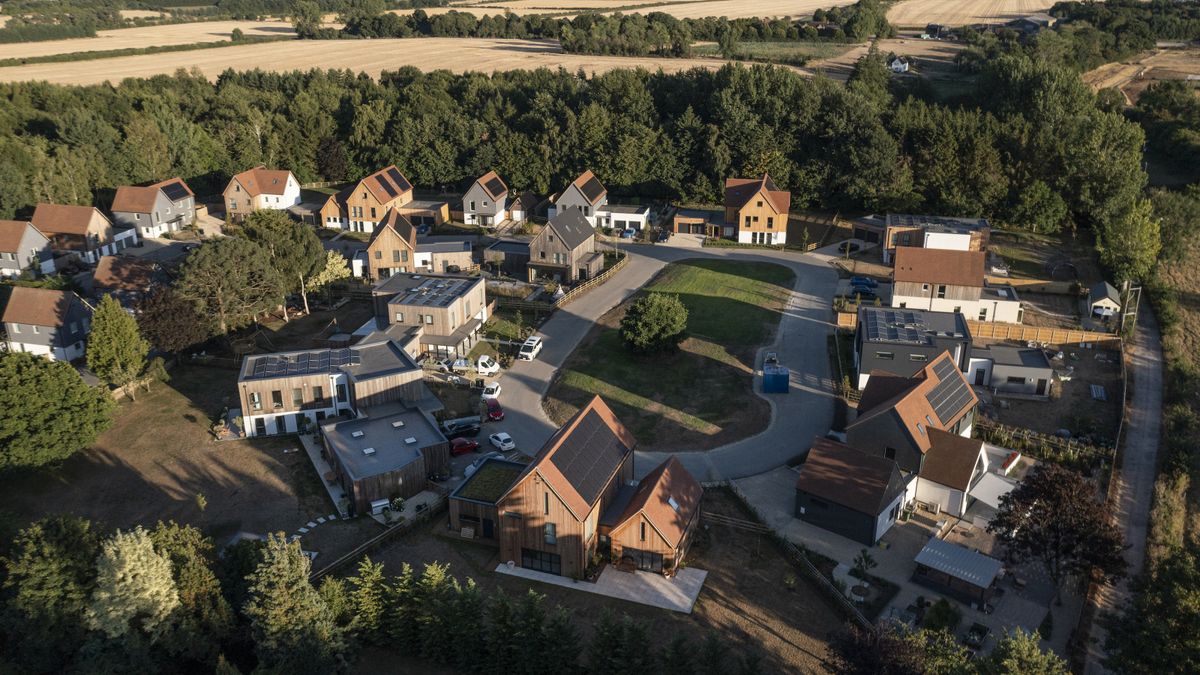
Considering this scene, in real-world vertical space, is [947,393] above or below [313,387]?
above

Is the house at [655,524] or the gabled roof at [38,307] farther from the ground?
the gabled roof at [38,307]

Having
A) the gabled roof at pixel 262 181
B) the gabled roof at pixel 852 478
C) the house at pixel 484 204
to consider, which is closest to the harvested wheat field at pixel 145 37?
the gabled roof at pixel 262 181

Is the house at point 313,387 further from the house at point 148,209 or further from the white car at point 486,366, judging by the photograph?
the house at point 148,209

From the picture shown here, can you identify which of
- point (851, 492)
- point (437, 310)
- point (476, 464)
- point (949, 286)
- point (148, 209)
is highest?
point (148, 209)

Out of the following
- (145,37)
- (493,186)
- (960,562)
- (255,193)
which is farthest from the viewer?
(145,37)

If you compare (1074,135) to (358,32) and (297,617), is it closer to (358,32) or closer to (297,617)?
(297,617)

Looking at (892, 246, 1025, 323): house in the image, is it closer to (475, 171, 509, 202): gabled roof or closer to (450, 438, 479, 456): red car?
(450, 438, 479, 456): red car

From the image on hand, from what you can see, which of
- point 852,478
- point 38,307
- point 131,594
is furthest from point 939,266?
point 38,307

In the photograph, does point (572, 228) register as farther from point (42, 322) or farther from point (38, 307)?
point (38, 307)
